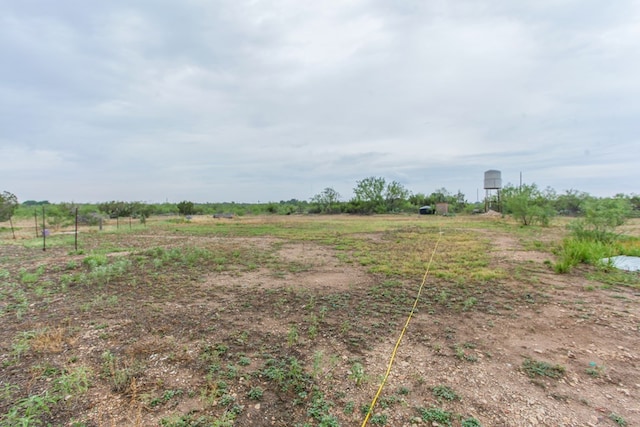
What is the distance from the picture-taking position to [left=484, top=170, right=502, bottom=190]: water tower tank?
1208 inches

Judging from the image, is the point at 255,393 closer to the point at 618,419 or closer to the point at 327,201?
the point at 618,419

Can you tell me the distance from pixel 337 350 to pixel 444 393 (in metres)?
1.03

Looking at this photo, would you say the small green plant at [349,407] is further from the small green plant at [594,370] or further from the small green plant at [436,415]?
the small green plant at [594,370]

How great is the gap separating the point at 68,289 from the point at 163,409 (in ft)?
13.9

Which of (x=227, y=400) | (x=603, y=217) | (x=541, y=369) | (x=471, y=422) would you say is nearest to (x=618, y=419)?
(x=541, y=369)

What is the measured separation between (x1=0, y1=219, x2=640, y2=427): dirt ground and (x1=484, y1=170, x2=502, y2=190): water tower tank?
29445 millimetres

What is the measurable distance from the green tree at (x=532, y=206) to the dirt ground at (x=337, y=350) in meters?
13.6

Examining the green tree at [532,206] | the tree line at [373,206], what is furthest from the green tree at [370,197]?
the green tree at [532,206]

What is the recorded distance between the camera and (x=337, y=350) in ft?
9.40

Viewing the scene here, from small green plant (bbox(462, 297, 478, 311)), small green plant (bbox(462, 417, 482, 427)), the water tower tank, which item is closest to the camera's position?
small green plant (bbox(462, 417, 482, 427))

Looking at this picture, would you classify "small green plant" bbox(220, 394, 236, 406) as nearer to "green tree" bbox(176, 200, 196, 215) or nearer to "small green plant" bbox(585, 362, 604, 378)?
"small green plant" bbox(585, 362, 604, 378)

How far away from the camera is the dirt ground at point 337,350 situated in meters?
2.04

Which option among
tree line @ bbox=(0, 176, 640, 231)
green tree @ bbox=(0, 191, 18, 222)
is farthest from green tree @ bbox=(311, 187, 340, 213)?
green tree @ bbox=(0, 191, 18, 222)

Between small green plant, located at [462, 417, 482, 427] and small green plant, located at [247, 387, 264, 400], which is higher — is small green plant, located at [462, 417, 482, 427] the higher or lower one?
the higher one
